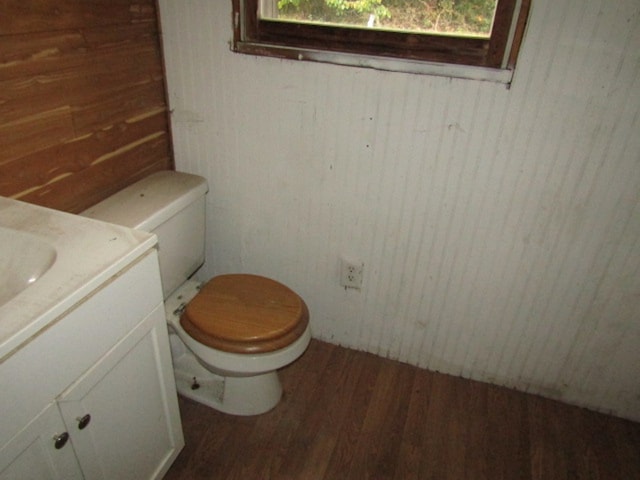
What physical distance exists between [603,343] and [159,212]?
4.92 ft

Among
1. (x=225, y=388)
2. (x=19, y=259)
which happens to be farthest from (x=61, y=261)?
(x=225, y=388)

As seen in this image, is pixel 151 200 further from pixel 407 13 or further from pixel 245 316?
pixel 407 13

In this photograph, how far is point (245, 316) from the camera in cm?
133

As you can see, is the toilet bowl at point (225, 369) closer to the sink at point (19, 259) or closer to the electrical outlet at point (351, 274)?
the electrical outlet at point (351, 274)

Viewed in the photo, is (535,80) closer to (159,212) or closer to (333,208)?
(333,208)

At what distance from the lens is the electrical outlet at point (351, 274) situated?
5.24 feet

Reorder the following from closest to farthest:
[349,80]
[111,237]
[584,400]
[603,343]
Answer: [111,237], [349,80], [603,343], [584,400]

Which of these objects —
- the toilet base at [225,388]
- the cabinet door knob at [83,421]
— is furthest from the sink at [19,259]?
the toilet base at [225,388]

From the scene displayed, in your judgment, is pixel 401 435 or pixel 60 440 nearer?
pixel 60 440

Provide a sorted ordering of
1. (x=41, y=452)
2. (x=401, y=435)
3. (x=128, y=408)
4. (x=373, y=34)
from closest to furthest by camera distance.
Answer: (x=41, y=452) → (x=128, y=408) → (x=373, y=34) → (x=401, y=435)

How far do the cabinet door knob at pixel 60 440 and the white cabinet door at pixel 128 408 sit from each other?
0.02m

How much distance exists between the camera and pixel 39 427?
2.48ft

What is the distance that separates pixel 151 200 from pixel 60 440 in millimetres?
687

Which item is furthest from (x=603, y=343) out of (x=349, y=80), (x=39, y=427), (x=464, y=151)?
(x=39, y=427)
